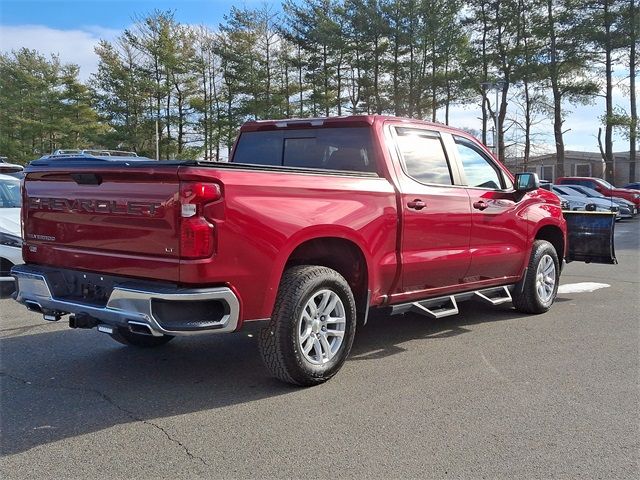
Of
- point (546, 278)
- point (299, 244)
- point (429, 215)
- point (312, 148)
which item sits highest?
point (312, 148)

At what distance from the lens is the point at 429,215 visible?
17.3 feet

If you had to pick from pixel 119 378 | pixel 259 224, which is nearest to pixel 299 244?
pixel 259 224

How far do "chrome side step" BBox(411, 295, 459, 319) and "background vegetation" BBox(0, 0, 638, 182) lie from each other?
33.9m

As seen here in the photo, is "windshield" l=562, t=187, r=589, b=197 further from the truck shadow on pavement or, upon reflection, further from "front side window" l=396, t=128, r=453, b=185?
"front side window" l=396, t=128, r=453, b=185

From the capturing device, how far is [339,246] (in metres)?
4.74

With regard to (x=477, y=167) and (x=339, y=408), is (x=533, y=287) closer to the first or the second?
(x=477, y=167)

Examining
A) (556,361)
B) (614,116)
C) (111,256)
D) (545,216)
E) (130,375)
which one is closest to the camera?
(111,256)

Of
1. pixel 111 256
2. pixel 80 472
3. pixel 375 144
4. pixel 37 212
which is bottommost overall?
pixel 80 472

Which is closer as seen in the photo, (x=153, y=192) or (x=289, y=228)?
(x=153, y=192)

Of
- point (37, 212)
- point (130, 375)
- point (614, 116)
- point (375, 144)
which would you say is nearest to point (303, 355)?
point (130, 375)

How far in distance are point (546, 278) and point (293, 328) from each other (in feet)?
13.2

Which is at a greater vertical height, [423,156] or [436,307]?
[423,156]

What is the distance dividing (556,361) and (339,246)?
6.89 feet

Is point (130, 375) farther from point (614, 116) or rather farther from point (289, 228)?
point (614, 116)
